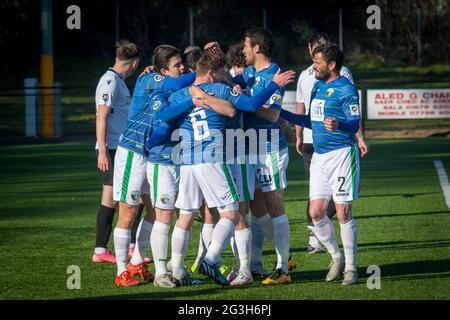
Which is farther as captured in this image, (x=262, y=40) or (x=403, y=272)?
(x=403, y=272)

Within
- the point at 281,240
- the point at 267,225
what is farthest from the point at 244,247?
the point at 267,225

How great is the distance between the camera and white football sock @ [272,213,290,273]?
8998 millimetres

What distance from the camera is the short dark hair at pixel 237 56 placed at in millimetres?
9523

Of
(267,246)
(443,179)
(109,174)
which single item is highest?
(109,174)

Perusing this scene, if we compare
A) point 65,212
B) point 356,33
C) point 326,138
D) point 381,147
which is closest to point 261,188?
point 326,138

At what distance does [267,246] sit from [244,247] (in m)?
2.46

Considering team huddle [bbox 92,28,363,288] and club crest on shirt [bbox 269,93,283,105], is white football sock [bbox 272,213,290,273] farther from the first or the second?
club crest on shirt [bbox 269,93,283,105]

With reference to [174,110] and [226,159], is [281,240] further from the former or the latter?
[174,110]

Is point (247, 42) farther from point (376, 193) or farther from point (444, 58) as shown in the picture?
point (444, 58)

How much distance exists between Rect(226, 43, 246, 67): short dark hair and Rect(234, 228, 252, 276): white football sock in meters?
1.65

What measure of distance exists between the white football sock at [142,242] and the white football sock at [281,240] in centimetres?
123

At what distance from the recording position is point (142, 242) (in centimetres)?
951
